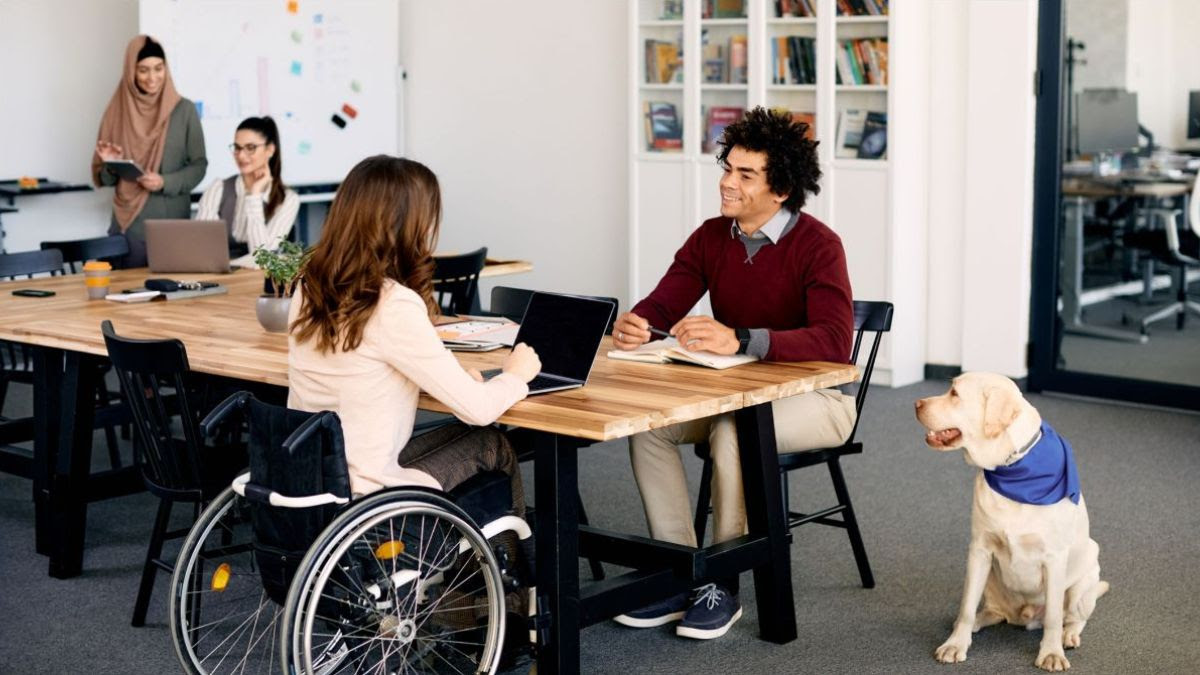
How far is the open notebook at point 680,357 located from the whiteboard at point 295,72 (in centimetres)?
429

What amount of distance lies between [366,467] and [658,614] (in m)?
1.05

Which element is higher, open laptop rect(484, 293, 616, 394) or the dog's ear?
open laptop rect(484, 293, 616, 394)

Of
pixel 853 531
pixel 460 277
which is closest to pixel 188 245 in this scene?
pixel 460 277

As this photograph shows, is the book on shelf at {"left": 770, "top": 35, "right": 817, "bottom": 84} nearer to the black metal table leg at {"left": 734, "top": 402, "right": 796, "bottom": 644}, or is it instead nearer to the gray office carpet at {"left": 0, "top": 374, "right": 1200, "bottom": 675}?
the gray office carpet at {"left": 0, "top": 374, "right": 1200, "bottom": 675}

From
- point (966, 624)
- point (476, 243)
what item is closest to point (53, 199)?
point (476, 243)

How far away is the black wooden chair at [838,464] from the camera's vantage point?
3.52 metres

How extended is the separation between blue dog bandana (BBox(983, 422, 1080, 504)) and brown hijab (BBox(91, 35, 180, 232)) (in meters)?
4.44

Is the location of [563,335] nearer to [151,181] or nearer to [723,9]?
[151,181]

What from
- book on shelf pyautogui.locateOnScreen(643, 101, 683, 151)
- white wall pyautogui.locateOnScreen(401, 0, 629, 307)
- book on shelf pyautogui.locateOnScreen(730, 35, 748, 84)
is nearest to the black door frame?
book on shelf pyautogui.locateOnScreen(730, 35, 748, 84)

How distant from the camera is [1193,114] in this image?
579cm

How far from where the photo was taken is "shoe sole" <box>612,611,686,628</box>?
354cm

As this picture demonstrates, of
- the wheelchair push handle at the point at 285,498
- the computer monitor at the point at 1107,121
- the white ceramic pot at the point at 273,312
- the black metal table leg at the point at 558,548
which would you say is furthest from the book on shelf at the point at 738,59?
the wheelchair push handle at the point at 285,498

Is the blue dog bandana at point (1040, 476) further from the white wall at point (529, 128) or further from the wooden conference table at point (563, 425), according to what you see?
the white wall at point (529, 128)

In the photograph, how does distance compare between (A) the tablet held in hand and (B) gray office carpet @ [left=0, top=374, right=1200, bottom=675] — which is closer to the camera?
(B) gray office carpet @ [left=0, top=374, right=1200, bottom=675]
